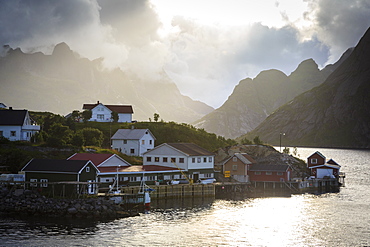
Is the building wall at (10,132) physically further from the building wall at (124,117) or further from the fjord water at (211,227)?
the building wall at (124,117)

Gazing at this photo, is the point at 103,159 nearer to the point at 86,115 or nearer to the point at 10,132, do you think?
the point at 10,132

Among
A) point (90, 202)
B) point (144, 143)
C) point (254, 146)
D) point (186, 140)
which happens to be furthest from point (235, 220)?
point (186, 140)

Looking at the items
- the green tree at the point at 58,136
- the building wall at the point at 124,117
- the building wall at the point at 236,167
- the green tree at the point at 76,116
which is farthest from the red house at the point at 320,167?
the green tree at the point at 76,116

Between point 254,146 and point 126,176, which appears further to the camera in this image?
point 254,146

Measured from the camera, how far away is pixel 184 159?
9494 centimetres

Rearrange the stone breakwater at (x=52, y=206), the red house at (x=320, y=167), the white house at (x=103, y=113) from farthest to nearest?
the white house at (x=103, y=113) < the red house at (x=320, y=167) < the stone breakwater at (x=52, y=206)

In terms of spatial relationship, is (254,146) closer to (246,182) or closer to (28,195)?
(246,182)

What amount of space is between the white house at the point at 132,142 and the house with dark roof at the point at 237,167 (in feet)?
68.8

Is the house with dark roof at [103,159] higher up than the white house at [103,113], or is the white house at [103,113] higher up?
the white house at [103,113]

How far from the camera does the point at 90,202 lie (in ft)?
220

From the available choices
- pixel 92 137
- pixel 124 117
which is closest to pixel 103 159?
pixel 92 137

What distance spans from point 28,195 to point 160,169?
28.9m

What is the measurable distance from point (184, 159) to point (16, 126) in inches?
1507

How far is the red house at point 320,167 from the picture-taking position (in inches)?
4700
